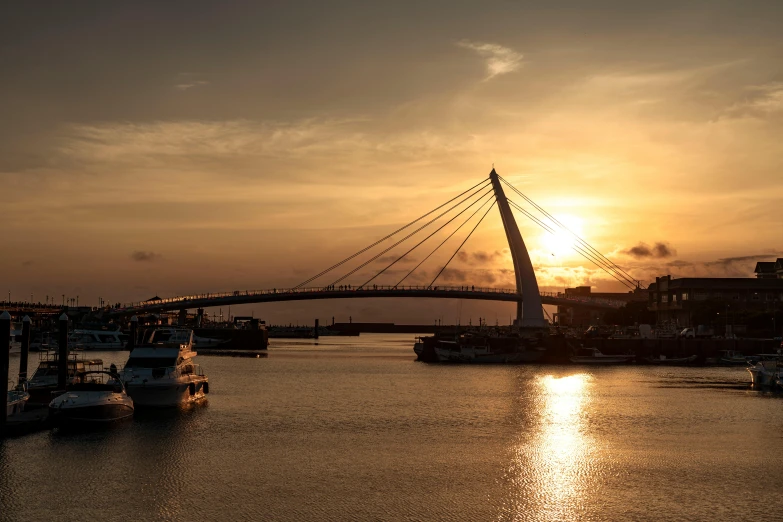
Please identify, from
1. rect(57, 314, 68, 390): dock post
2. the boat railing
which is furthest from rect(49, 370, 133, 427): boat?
rect(57, 314, 68, 390): dock post

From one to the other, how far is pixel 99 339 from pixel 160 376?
9611cm

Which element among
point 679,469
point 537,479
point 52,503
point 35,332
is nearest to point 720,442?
point 679,469

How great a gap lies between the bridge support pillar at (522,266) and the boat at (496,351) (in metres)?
3.16

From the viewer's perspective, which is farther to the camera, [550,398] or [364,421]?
[550,398]

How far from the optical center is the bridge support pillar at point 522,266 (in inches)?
3893

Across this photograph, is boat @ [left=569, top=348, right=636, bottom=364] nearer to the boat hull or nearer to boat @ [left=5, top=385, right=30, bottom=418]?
the boat hull

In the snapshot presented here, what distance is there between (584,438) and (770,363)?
37165 mm

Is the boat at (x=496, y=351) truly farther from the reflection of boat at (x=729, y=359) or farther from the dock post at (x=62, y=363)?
the dock post at (x=62, y=363)

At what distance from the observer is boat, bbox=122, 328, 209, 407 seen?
149 ft

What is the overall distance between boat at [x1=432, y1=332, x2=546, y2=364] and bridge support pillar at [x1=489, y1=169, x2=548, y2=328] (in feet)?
10.4

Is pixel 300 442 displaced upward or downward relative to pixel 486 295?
downward

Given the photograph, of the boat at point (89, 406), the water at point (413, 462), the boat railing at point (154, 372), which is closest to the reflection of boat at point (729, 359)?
the water at point (413, 462)

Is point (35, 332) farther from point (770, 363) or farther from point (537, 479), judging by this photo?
point (537, 479)

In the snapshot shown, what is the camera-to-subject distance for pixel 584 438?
3928 cm
